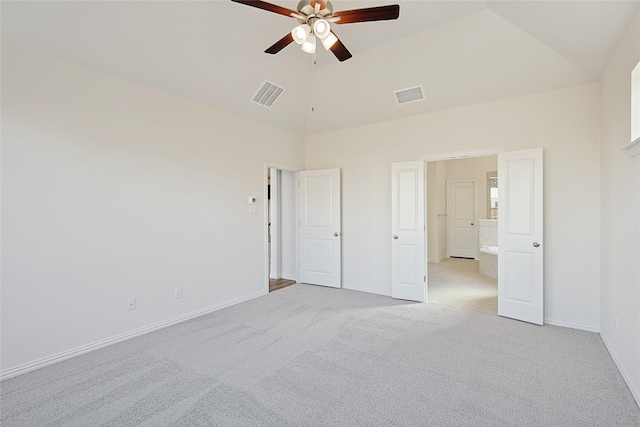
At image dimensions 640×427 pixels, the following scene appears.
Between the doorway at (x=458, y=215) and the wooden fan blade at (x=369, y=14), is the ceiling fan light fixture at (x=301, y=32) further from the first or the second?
Answer: the doorway at (x=458, y=215)

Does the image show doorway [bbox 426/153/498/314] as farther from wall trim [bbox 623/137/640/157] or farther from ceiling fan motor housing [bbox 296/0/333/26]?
ceiling fan motor housing [bbox 296/0/333/26]

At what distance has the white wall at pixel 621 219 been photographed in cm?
215

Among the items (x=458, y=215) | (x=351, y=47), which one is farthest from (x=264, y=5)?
(x=458, y=215)

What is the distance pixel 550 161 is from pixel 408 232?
190 cm

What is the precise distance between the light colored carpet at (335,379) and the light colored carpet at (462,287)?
26.5 inches

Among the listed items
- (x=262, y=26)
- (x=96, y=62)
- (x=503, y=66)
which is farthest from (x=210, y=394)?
(x=503, y=66)

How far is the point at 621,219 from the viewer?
8.20 feet

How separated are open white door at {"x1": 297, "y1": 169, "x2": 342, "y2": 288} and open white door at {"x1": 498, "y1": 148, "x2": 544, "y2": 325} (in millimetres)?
2421

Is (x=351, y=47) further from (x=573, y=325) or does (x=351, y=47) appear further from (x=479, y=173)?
(x=479, y=173)

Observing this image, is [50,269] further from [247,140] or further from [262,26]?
[262,26]

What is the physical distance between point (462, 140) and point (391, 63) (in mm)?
1445

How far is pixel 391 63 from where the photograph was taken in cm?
359

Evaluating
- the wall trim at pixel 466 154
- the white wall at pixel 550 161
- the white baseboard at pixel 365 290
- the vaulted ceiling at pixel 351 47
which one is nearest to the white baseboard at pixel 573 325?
the white wall at pixel 550 161

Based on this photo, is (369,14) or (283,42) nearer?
(369,14)
